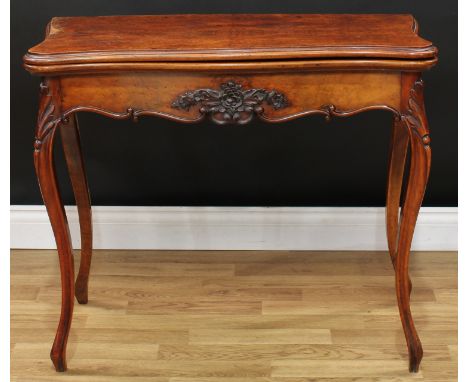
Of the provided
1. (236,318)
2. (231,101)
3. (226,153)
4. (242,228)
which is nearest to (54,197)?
(231,101)

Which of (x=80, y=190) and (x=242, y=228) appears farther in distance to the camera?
(x=242, y=228)

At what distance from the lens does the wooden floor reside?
2531 millimetres

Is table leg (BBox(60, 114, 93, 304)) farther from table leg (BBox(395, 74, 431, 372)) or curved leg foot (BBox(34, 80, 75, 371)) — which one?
table leg (BBox(395, 74, 431, 372))

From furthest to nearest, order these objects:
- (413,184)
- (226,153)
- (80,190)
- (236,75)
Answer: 1. (226,153)
2. (80,190)
3. (413,184)
4. (236,75)

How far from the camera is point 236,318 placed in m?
2.76

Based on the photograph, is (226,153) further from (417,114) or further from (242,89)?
(417,114)

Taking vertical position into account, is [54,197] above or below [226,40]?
below

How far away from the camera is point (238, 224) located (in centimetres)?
312

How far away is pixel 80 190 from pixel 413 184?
1.03 m

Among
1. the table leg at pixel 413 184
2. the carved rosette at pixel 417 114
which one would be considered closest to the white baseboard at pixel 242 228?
the table leg at pixel 413 184

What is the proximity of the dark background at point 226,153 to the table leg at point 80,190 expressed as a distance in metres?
Result: 0.37

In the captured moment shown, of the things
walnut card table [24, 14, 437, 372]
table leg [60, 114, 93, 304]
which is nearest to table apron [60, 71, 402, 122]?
walnut card table [24, 14, 437, 372]

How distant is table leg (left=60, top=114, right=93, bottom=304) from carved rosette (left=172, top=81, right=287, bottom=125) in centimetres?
48

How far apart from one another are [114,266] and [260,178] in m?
0.60
